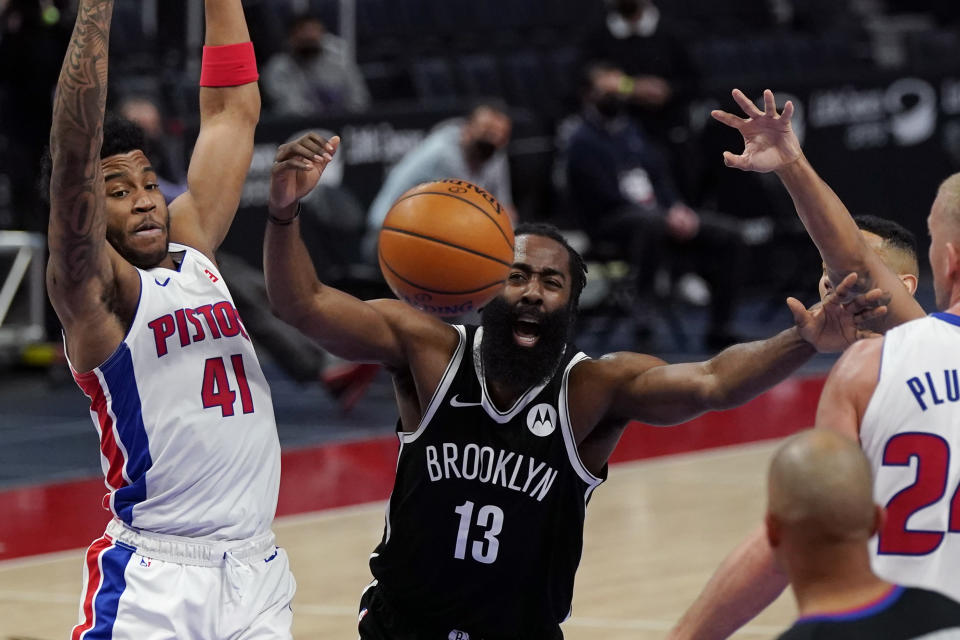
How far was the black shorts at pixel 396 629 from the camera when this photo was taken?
444 cm

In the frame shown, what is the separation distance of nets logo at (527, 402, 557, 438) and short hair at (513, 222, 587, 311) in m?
0.33

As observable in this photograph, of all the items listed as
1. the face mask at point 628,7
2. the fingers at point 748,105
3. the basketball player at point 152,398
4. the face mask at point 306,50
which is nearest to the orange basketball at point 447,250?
the basketball player at point 152,398

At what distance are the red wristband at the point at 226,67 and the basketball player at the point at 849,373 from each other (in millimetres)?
1572

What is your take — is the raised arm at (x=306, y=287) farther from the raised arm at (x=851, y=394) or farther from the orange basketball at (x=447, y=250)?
the raised arm at (x=851, y=394)

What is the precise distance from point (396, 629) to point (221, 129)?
5.06 feet

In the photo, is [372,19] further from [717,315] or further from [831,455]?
[831,455]

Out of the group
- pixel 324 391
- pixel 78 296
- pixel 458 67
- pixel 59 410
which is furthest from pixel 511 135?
pixel 78 296

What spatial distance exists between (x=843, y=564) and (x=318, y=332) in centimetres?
218

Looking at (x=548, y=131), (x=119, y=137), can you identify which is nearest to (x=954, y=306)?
(x=119, y=137)

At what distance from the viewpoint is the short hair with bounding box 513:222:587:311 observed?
4.62 m

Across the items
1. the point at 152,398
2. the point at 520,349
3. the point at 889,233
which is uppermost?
the point at 889,233

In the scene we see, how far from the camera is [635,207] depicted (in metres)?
12.4

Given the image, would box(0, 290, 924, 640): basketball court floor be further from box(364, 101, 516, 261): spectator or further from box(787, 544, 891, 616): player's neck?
box(787, 544, 891, 616): player's neck

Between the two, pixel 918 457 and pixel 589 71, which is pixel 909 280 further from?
pixel 589 71
